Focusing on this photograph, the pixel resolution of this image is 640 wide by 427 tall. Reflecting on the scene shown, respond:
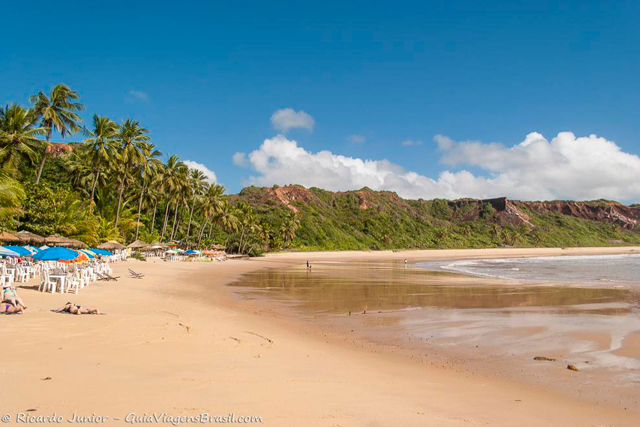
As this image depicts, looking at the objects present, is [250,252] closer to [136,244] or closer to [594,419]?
[136,244]

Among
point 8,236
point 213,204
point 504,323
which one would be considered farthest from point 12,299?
point 213,204

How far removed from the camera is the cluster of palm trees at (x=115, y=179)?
95.0 ft

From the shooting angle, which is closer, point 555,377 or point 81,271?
point 555,377

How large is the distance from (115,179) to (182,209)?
18.1 meters

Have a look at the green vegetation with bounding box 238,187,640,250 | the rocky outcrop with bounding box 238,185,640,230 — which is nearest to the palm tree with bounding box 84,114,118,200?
the green vegetation with bounding box 238,187,640,250

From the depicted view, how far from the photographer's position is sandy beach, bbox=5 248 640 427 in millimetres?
4508

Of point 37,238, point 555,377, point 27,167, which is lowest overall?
point 555,377

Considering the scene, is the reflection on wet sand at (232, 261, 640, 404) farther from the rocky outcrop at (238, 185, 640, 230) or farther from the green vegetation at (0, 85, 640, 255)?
the rocky outcrop at (238, 185, 640, 230)

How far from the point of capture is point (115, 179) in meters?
44.7

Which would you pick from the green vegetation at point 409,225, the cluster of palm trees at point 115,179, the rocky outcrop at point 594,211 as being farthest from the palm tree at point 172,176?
the rocky outcrop at point 594,211

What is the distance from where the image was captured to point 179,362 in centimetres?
644

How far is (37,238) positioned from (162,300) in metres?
14.8

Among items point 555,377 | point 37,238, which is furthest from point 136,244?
point 555,377

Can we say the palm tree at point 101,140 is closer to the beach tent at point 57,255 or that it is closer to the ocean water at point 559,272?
the beach tent at point 57,255
